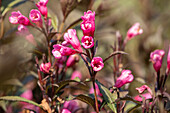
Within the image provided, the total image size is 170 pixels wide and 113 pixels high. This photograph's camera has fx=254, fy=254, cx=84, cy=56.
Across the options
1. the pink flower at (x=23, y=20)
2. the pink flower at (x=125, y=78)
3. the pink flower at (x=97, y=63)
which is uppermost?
the pink flower at (x=23, y=20)

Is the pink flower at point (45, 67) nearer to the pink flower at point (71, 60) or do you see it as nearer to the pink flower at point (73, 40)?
the pink flower at point (73, 40)

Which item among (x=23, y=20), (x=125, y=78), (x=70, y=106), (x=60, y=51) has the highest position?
(x=23, y=20)

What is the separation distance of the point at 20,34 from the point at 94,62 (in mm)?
430

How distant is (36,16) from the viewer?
98cm

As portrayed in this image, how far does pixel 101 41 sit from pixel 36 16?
1.44 metres

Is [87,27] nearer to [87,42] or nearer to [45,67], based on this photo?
[87,42]

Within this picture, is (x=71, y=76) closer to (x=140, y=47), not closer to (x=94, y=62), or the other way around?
(x=94, y=62)

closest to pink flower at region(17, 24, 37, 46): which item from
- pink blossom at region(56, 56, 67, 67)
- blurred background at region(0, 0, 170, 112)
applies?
blurred background at region(0, 0, 170, 112)

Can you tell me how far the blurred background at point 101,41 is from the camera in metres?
0.85

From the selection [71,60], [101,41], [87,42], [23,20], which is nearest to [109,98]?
[87,42]

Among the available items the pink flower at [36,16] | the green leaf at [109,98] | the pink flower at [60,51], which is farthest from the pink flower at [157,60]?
the pink flower at [36,16]

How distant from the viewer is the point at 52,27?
3.58 feet

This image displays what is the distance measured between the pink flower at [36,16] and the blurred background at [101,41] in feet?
0.27

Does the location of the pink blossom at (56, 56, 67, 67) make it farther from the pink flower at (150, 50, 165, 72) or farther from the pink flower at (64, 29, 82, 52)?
the pink flower at (150, 50, 165, 72)
